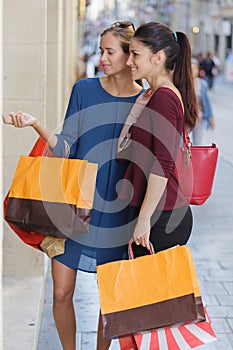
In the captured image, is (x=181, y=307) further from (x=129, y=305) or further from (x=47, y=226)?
(x=47, y=226)

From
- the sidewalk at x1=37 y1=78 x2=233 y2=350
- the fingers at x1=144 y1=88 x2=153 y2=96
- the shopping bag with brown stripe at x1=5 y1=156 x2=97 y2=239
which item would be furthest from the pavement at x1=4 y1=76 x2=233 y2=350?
the fingers at x1=144 y1=88 x2=153 y2=96

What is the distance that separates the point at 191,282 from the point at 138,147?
67 centimetres

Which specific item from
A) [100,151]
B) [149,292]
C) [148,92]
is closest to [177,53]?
[148,92]

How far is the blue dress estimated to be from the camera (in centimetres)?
412

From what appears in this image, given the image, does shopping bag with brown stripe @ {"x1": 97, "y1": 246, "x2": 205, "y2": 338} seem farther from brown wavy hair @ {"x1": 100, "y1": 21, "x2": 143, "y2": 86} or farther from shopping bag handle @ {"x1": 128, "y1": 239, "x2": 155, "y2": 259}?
brown wavy hair @ {"x1": 100, "y1": 21, "x2": 143, "y2": 86}

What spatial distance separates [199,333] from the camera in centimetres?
385

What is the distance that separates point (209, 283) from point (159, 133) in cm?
315

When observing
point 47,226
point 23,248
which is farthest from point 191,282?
point 23,248


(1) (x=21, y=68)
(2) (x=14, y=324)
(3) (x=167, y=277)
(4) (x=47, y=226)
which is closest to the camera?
(3) (x=167, y=277)

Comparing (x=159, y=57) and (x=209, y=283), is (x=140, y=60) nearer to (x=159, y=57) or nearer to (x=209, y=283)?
(x=159, y=57)

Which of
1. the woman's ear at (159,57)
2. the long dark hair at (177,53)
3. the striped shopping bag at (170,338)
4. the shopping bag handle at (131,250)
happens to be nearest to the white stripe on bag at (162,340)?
the striped shopping bag at (170,338)

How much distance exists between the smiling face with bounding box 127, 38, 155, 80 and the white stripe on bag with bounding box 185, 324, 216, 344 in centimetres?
119

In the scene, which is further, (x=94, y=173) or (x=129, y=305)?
(x=94, y=173)

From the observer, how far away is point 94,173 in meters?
4.00
